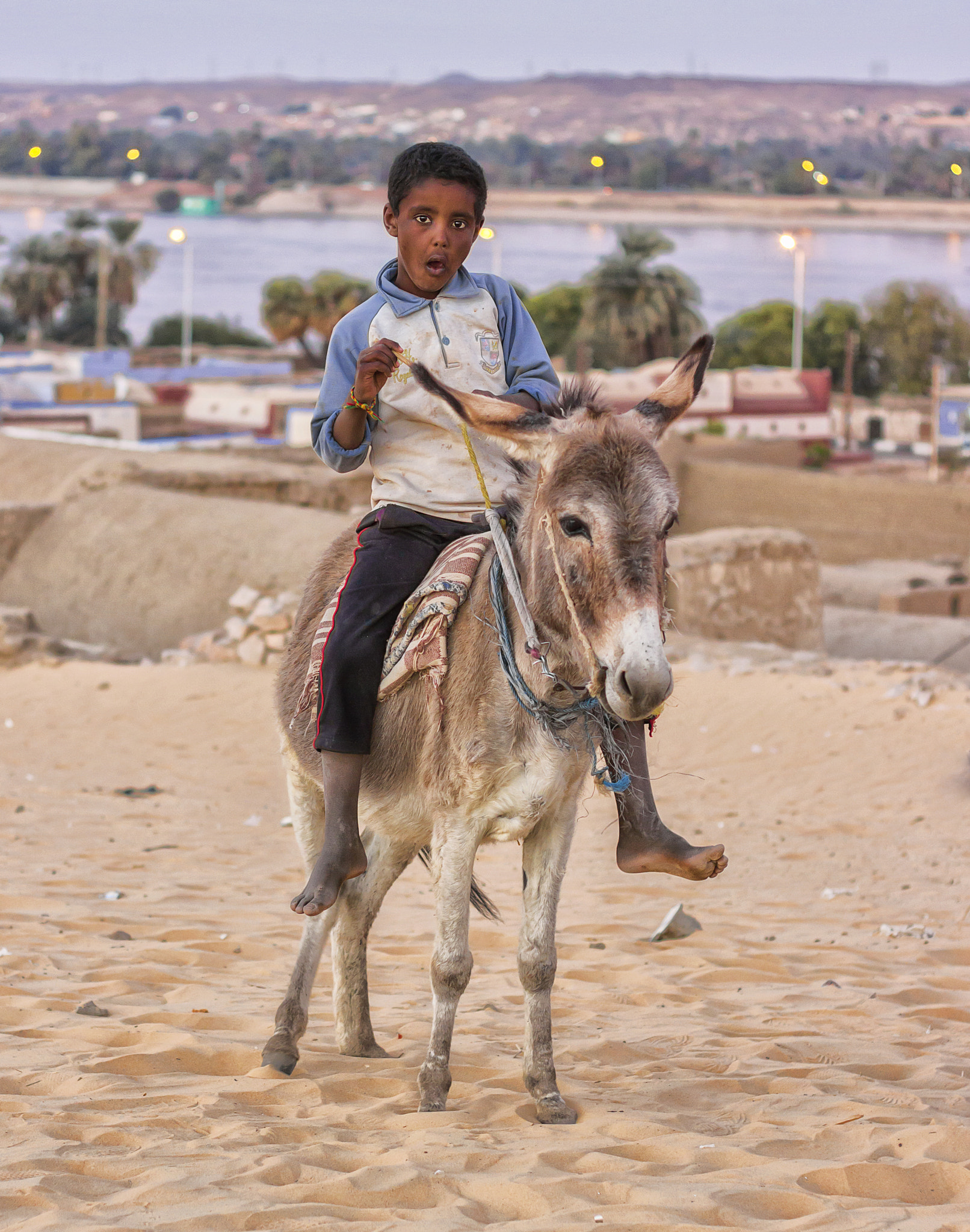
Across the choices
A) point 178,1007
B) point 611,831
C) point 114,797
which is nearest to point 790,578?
point 611,831

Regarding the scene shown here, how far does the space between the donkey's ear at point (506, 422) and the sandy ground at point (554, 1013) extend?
1.95 m

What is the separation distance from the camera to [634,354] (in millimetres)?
73312

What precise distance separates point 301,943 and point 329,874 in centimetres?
88

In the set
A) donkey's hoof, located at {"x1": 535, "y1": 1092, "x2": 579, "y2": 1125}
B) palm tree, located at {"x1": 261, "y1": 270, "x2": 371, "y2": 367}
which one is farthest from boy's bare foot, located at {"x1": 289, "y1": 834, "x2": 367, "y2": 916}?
palm tree, located at {"x1": 261, "y1": 270, "x2": 371, "y2": 367}

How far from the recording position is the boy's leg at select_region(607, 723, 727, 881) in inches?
167

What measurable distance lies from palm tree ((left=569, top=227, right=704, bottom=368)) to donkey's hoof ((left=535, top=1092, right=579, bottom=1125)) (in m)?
69.0

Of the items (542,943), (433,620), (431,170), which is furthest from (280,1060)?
(431,170)

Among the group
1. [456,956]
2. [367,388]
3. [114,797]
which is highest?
[367,388]

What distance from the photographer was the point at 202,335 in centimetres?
9000

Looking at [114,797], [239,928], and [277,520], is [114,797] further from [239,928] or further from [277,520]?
[277,520]

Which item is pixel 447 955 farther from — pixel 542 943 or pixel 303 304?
pixel 303 304

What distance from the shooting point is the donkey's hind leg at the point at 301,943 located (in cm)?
507

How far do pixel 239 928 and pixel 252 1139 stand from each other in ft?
9.76

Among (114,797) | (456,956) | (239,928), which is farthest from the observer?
(114,797)
